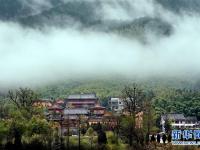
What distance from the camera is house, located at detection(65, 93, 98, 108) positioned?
325ft

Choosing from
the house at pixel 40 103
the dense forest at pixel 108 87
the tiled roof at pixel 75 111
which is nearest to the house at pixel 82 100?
the dense forest at pixel 108 87

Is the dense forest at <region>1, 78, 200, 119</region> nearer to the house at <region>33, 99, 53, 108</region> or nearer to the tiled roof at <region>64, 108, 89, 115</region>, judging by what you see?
the house at <region>33, 99, 53, 108</region>

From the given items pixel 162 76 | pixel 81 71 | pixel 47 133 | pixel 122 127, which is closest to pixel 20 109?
pixel 47 133

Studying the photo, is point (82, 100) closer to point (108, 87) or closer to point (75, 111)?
point (75, 111)

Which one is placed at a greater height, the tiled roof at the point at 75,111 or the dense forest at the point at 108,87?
the dense forest at the point at 108,87

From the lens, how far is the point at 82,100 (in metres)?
101

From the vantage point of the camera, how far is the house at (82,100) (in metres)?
99.0

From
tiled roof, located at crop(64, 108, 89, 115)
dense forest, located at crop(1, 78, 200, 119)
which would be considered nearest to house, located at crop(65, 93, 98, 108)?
dense forest, located at crop(1, 78, 200, 119)

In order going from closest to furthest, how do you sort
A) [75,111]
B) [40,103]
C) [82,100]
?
[40,103] < [75,111] < [82,100]

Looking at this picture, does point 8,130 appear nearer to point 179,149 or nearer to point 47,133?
point 47,133

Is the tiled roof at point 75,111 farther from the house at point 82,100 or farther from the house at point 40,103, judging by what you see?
the house at point 82,100

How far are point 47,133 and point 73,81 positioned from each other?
96767 mm

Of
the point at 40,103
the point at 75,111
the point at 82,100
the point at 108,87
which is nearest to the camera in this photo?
the point at 40,103

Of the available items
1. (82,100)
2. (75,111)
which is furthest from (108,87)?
(75,111)
